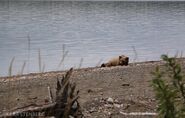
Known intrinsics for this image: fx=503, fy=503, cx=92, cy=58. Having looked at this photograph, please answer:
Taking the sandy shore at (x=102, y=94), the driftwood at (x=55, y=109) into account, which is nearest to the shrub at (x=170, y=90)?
the driftwood at (x=55, y=109)

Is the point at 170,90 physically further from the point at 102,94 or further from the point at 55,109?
the point at 102,94

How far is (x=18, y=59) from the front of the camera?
70.7ft

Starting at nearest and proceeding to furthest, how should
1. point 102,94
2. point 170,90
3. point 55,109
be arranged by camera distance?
point 170,90 < point 55,109 < point 102,94

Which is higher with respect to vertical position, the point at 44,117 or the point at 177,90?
the point at 177,90

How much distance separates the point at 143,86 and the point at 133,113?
2410 millimetres

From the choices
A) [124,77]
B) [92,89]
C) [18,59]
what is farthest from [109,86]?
[18,59]

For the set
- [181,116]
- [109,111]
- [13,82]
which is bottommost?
[13,82]

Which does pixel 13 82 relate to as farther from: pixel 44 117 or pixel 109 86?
pixel 44 117

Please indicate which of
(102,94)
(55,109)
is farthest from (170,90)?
(102,94)

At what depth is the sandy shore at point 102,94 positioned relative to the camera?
6.79 m

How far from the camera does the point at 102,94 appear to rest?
802 centimetres

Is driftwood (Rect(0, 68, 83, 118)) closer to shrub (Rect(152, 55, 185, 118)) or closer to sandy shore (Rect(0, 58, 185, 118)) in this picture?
sandy shore (Rect(0, 58, 185, 118))

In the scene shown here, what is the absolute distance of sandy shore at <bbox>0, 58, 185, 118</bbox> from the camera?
22.3ft

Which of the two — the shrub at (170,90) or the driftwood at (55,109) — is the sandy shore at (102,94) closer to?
the driftwood at (55,109)
